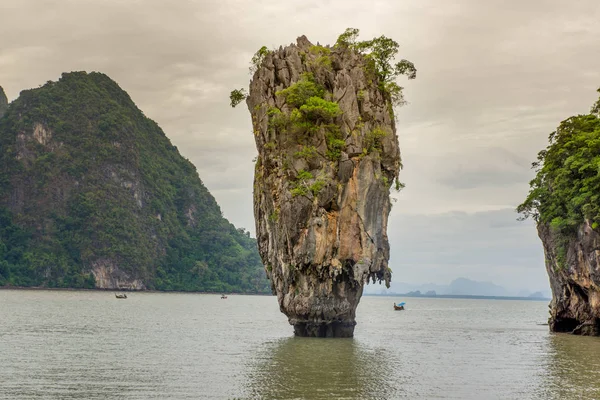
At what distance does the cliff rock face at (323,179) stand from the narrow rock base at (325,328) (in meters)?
0.05

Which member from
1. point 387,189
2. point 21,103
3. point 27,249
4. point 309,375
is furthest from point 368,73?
point 21,103

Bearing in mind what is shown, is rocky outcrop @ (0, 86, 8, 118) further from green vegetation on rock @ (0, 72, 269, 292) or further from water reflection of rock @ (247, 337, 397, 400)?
water reflection of rock @ (247, 337, 397, 400)

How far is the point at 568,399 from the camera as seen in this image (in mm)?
18656

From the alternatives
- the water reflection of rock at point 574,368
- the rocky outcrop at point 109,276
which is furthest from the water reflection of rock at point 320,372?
the rocky outcrop at point 109,276

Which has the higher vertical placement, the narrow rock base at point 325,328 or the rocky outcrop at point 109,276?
the rocky outcrop at point 109,276

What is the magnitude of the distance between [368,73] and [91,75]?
13791cm

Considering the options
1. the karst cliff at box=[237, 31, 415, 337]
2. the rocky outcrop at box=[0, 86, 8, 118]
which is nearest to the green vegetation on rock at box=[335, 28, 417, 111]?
the karst cliff at box=[237, 31, 415, 337]

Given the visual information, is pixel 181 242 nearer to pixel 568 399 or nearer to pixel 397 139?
pixel 397 139

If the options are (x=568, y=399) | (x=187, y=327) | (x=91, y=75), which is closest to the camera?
(x=568, y=399)

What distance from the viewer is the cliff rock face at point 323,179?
31.4 m

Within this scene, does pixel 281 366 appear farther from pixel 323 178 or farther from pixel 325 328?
pixel 323 178

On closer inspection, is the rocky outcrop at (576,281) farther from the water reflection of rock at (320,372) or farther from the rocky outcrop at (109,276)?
the rocky outcrop at (109,276)

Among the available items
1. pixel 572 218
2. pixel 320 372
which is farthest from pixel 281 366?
pixel 572 218

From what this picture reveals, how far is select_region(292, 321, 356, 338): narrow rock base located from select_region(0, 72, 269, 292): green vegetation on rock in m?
101
